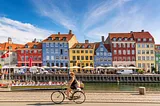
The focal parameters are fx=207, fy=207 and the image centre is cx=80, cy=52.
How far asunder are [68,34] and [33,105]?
222 feet

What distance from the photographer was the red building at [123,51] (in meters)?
72.4

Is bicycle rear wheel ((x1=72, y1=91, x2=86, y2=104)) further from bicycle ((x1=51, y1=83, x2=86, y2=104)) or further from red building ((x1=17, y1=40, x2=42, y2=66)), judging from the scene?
red building ((x1=17, y1=40, x2=42, y2=66))

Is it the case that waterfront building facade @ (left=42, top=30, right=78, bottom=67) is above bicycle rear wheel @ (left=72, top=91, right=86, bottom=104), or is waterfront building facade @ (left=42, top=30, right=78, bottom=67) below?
above

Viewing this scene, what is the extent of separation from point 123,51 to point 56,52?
23.9 m

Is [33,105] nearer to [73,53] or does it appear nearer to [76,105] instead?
[76,105]

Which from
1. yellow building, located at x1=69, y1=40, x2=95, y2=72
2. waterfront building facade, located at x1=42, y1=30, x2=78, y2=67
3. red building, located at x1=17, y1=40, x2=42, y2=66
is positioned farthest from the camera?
waterfront building facade, located at x1=42, y1=30, x2=78, y2=67

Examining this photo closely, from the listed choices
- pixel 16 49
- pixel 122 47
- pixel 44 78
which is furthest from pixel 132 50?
pixel 16 49

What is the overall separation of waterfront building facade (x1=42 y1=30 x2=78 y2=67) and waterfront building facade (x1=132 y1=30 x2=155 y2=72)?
24683 millimetres

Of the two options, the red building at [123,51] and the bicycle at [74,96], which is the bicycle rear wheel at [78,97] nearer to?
the bicycle at [74,96]

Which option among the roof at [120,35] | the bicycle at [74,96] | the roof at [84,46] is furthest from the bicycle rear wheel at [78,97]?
the roof at [120,35]

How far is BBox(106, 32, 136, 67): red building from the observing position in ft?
238

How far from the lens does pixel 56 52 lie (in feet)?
244

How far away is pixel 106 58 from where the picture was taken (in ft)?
240

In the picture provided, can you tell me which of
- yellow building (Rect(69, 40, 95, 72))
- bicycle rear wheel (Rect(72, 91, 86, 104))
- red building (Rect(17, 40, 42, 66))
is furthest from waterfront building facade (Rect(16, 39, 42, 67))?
bicycle rear wheel (Rect(72, 91, 86, 104))
